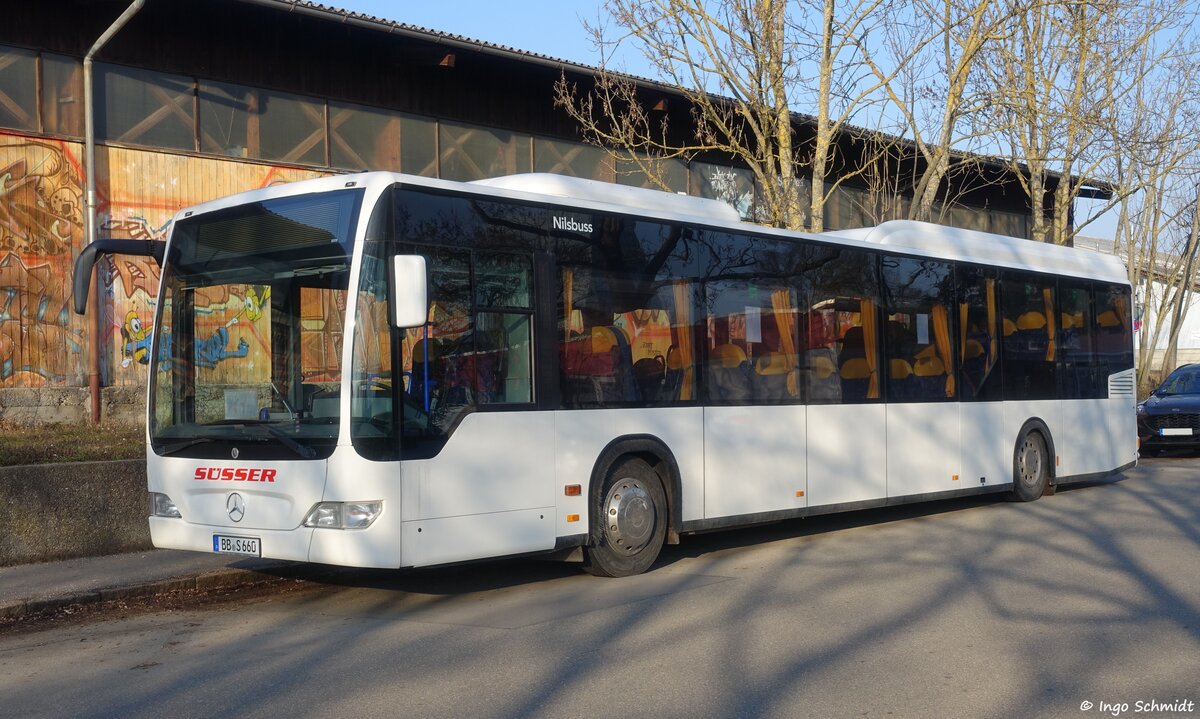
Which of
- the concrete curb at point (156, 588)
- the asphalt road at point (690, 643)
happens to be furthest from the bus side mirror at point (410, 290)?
the concrete curb at point (156, 588)

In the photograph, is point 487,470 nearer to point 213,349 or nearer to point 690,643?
point 690,643

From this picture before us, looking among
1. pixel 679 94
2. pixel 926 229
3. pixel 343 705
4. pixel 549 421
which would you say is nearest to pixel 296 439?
pixel 549 421

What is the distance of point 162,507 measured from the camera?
8758 millimetres

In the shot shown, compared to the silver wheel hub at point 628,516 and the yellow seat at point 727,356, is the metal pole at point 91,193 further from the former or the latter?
the yellow seat at point 727,356

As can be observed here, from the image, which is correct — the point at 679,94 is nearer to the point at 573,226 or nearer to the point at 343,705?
the point at 573,226

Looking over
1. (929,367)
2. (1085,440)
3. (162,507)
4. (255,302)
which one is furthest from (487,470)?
(1085,440)

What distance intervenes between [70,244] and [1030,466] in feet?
41.0

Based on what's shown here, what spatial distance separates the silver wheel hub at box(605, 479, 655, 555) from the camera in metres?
9.48

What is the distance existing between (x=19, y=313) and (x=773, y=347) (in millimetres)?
9549

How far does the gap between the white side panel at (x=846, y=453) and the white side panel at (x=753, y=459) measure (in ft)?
0.71

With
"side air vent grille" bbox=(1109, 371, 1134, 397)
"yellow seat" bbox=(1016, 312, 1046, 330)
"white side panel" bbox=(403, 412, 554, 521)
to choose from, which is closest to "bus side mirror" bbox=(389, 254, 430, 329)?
"white side panel" bbox=(403, 412, 554, 521)

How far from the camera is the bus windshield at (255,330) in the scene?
7965mm

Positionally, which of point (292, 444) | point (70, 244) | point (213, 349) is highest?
point (70, 244)

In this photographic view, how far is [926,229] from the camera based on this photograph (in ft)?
44.5
